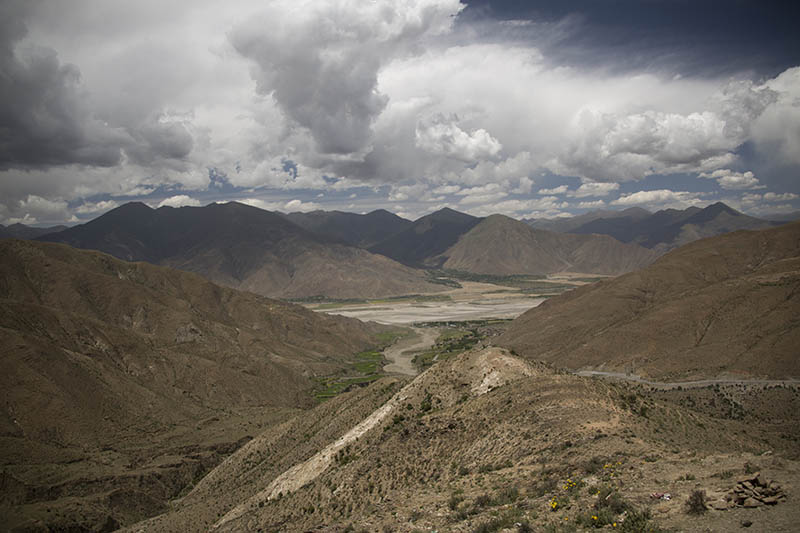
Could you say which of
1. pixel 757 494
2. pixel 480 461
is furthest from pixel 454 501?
pixel 757 494

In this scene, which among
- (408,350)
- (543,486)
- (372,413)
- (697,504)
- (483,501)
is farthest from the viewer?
(408,350)

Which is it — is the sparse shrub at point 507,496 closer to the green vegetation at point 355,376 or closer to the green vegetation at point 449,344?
the green vegetation at point 355,376

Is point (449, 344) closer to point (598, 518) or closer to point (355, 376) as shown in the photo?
point (355, 376)

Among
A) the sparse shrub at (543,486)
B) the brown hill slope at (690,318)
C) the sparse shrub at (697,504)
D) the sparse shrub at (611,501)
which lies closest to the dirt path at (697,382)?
the brown hill slope at (690,318)

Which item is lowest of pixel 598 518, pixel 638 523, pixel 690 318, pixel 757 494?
pixel 690 318

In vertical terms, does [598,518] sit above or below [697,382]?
above

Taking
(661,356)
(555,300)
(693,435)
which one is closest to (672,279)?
(555,300)

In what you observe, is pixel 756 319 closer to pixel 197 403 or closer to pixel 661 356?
pixel 661 356
